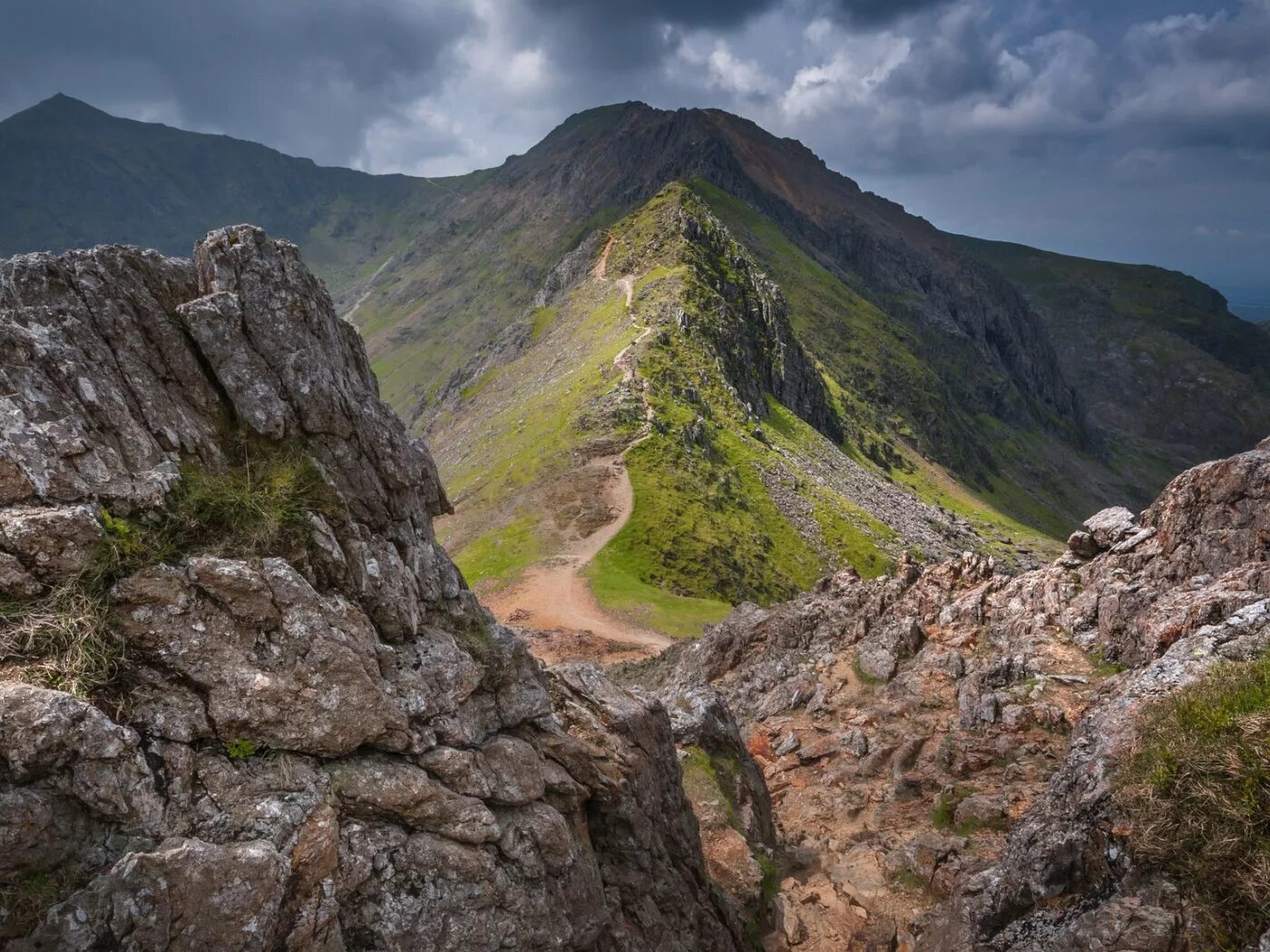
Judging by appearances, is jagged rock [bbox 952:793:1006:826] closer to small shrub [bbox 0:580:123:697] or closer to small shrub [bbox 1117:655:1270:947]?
small shrub [bbox 1117:655:1270:947]

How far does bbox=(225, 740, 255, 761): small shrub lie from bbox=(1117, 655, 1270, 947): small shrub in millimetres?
13527

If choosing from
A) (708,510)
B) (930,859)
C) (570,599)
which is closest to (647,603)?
(570,599)

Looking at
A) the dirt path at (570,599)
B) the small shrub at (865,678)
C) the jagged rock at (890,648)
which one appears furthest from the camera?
the dirt path at (570,599)

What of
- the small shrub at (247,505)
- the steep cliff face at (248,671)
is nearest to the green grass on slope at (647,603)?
the steep cliff face at (248,671)

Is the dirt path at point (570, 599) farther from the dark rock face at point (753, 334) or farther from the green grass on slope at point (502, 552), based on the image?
the dark rock face at point (753, 334)

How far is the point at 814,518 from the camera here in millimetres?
87688

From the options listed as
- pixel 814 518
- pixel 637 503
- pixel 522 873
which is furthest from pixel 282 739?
pixel 814 518

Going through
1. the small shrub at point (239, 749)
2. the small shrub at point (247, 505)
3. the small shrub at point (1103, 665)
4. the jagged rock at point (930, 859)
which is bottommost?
the jagged rock at point (930, 859)

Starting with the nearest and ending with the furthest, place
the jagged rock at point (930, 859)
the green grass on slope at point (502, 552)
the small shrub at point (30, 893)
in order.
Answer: the small shrub at point (30, 893) < the jagged rock at point (930, 859) < the green grass on slope at point (502, 552)

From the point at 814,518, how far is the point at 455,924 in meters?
80.8

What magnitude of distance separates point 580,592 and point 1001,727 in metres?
39.7

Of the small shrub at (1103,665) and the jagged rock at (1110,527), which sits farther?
the jagged rock at (1110,527)

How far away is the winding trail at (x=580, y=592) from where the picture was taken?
55.2 meters

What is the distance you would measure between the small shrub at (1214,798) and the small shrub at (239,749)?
13.5 m
